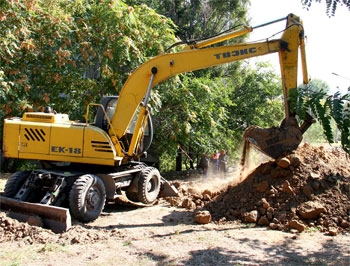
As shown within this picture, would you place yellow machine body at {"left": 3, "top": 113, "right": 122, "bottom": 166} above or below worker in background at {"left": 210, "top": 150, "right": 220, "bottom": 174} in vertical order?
above

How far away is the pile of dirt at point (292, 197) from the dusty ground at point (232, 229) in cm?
2

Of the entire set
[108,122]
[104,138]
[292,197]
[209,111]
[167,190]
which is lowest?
[167,190]

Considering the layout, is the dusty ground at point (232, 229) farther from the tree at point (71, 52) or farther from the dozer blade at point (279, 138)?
the tree at point (71, 52)

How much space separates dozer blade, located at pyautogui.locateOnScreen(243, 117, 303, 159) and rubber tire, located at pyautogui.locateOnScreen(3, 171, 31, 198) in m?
4.73

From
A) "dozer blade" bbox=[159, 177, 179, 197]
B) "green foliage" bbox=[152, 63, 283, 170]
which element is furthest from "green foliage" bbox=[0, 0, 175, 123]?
"dozer blade" bbox=[159, 177, 179, 197]

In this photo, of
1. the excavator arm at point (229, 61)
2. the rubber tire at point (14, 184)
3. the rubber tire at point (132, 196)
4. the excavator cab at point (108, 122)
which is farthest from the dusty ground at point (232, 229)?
the excavator cab at point (108, 122)

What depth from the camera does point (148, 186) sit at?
373 inches

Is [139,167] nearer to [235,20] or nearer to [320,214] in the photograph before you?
[320,214]

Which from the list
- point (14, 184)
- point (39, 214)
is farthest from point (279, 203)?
point (14, 184)

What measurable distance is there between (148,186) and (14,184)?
2998mm

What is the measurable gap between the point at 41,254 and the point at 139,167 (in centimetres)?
411

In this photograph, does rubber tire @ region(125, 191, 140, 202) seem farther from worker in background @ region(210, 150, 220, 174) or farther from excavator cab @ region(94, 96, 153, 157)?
worker in background @ region(210, 150, 220, 174)

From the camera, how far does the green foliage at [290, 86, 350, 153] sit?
4578 mm

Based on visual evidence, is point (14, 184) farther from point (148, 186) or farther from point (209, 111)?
point (209, 111)
